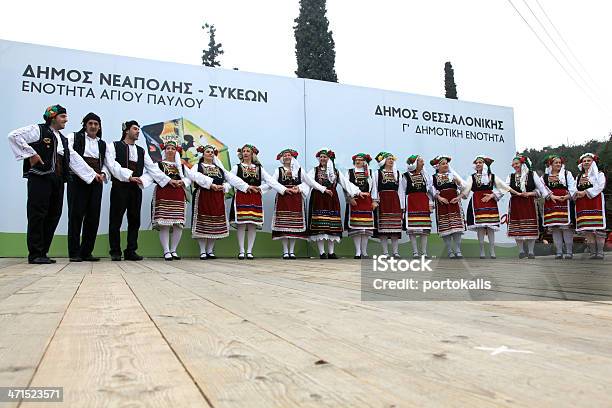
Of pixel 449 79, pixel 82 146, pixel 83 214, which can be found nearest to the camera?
pixel 83 214

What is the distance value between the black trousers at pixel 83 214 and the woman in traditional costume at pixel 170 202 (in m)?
0.69

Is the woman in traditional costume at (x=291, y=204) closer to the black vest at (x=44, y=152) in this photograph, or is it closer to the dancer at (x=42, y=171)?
the dancer at (x=42, y=171)

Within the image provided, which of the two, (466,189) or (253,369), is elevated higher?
(466,189)

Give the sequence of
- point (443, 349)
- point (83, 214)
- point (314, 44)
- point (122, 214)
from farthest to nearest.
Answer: point (314, 44) → point (122, 214) → point (83, 214) → point (443, 349)

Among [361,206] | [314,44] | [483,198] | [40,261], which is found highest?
[314,44]

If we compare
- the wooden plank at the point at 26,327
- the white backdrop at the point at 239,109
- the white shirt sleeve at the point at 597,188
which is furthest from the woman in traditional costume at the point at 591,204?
the wooden plank at the point at 26,327

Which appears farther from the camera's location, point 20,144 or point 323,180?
point 323,180

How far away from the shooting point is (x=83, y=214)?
4305mm

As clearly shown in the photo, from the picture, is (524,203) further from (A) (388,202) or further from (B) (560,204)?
(A) (388,202)

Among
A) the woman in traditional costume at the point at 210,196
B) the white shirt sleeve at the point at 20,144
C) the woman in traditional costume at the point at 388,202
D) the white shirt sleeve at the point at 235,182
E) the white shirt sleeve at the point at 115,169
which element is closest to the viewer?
the white shirt sleeve at the point at 20,144

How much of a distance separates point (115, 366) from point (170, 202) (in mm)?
4464

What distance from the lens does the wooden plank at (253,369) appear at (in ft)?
1.71

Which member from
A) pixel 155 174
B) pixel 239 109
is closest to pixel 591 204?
pixel 239 109

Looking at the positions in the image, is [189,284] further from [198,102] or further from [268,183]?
[198,102]
